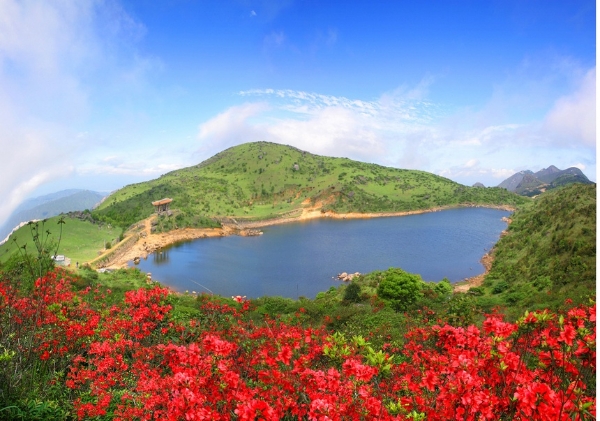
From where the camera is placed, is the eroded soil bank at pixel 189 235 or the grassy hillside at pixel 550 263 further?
the eroded soil bank at pixel 189 235

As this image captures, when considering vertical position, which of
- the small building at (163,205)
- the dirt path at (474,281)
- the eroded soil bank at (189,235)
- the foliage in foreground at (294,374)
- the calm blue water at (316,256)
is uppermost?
the small building at (163,205)

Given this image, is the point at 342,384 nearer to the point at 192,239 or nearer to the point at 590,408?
the point at 590,408

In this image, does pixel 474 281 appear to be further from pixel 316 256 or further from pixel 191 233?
pixel 191 233

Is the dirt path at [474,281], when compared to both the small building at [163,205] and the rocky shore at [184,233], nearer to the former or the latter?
the rocky shore at [184,233]

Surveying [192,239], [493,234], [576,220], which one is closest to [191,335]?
[576,220]

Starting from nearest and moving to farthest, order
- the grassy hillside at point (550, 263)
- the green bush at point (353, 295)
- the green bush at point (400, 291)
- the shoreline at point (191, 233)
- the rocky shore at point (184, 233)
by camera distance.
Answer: the grassy hillside at point (550, 263) → the green bush at point (400, 291) → the green bush at point (353, 295) → the shoreline at point (191, 233) → the rocky shore at point (184, 233)

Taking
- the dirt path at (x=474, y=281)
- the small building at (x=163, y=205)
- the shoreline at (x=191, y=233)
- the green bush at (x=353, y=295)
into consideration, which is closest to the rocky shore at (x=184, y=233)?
the shoreline at (x=191, y=233)

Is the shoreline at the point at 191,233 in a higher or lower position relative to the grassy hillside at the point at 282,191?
lower
